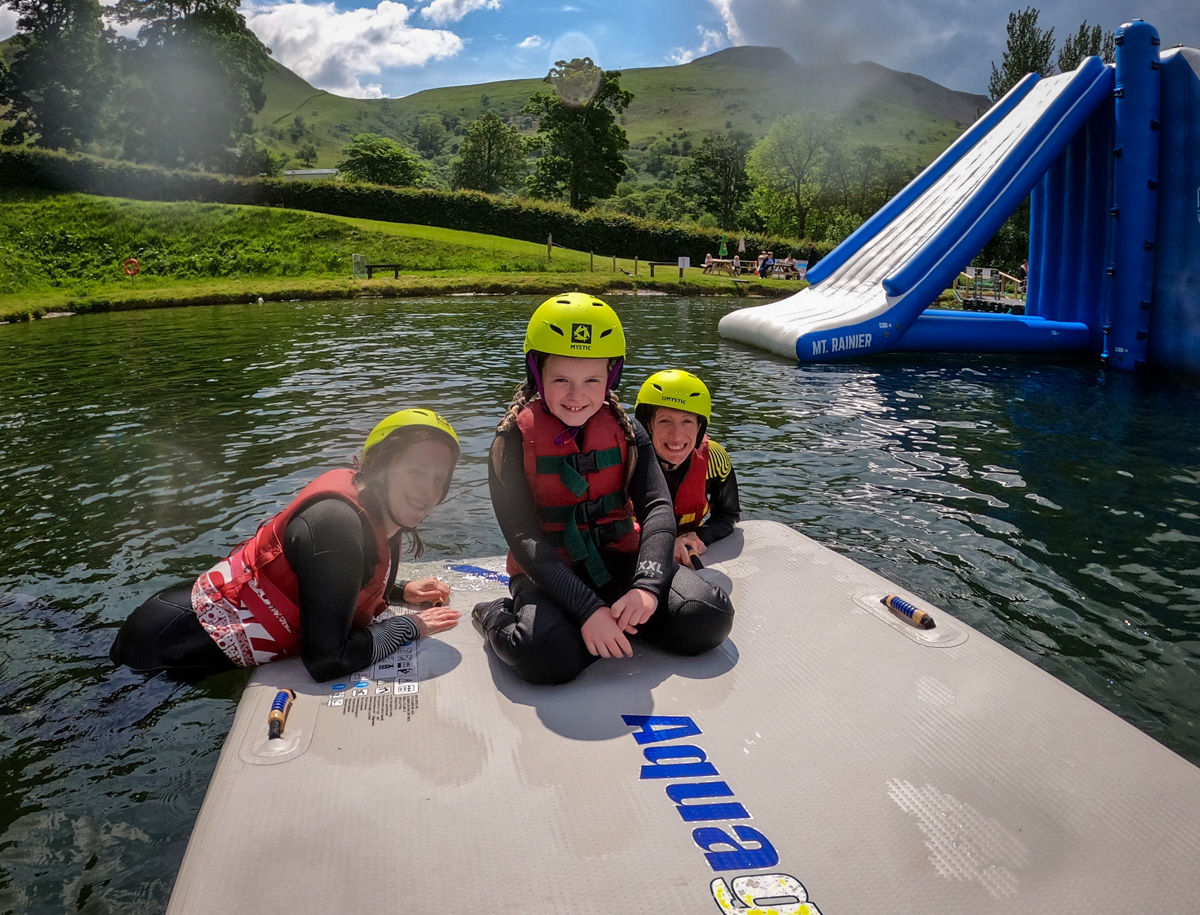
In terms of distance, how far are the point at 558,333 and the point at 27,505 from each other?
5.20m

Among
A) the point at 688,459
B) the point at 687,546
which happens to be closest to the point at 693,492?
the point at 688,459

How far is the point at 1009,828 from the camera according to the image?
2.27 m

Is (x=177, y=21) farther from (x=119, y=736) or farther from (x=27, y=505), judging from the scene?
(x=119, y=736)

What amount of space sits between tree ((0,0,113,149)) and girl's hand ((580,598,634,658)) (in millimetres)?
56696

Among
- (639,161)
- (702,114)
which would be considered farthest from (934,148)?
(702,114)

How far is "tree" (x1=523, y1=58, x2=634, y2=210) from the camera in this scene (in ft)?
186

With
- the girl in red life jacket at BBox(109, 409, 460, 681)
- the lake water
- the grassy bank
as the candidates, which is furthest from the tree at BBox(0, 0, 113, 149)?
the girl in red life jacket at BBox(109, 409, 460, 681)

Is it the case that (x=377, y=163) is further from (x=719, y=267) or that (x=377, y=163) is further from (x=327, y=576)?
(x=327, y=576)

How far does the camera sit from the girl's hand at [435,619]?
3.58 metres

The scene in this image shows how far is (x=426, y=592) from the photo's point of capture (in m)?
3.94

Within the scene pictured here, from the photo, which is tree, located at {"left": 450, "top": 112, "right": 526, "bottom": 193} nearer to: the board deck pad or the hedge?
the hedge

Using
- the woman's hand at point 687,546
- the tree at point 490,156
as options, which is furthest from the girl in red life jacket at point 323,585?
the tree at point 490,156

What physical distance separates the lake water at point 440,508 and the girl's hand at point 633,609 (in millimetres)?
1655

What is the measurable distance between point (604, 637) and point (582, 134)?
58.0 meters
